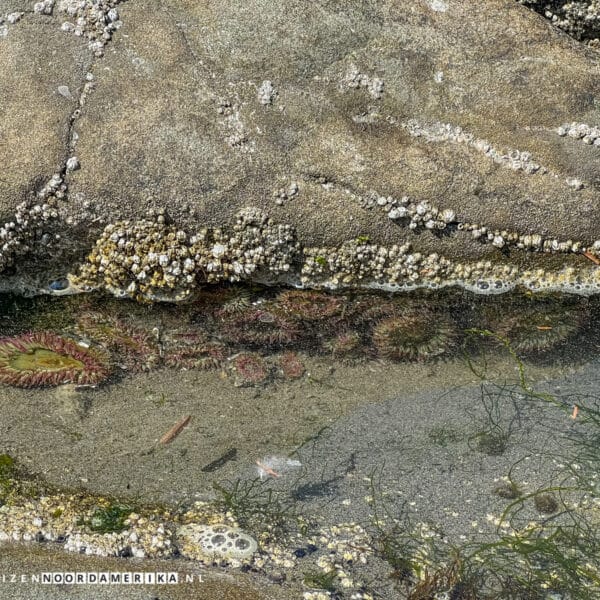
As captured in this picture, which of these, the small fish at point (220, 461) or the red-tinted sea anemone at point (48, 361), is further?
the red-tinted sea anemone at point (48, 361)

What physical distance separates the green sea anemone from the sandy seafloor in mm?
89

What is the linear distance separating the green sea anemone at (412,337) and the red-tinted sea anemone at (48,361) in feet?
6.72

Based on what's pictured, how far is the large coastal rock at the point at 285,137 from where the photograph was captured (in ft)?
17.7

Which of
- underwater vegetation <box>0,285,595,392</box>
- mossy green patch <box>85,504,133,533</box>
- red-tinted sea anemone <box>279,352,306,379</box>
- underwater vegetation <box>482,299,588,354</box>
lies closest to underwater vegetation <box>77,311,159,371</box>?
underwater vegetation <box>0,285,595,392</box>

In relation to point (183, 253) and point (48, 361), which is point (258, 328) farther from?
point (48, 361)

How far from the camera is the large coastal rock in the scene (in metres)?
5.40

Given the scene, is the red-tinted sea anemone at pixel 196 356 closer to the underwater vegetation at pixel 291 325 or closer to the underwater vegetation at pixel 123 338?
the underwater vegetation at pixel 291 325

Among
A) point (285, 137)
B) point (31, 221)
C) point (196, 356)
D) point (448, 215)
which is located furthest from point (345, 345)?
point (31, 221)

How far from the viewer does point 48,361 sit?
5.43 m

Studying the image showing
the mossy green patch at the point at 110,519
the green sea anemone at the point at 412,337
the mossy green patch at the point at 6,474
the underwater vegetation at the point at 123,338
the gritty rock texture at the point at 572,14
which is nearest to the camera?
the mossy green patch at the point at 110,519

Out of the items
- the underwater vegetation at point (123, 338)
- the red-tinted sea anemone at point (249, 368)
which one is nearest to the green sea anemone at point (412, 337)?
the red-tinted sea anemone at point (249, 368)

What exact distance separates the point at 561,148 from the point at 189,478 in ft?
11.7

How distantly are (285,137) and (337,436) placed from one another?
2186 millimetres

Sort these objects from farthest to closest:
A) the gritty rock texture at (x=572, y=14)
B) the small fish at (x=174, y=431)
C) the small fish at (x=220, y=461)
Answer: the gritty rock texture at (x=572, y=14) → the small fish at (x=174, y=431) → the small fish at (x=220, y=461)
